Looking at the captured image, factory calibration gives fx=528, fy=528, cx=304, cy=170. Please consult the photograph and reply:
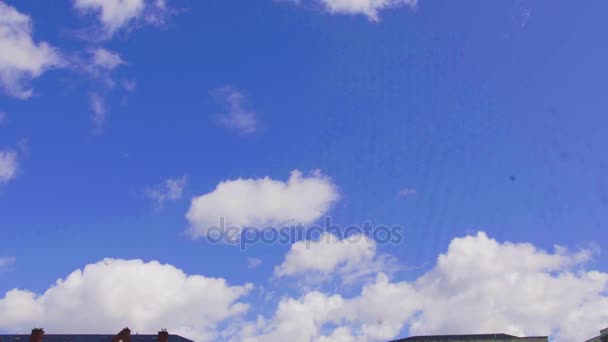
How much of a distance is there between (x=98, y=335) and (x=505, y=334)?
61.0 m

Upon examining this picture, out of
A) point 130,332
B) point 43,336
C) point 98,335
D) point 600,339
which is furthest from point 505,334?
point 43,336

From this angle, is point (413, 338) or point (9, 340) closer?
point (9, 340)

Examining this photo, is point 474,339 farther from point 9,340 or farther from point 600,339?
point 9,340

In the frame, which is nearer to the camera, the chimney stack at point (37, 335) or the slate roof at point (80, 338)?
the chimney stack at point (37, 335)

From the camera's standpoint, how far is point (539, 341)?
79.0 m

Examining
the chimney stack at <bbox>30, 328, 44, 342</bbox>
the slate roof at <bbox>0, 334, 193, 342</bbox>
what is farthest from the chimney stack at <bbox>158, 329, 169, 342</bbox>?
the chimney stack at <bbox>30, 328, 44, 342</bbox>

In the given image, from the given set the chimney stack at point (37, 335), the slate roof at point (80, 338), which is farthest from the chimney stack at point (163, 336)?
the chimney stack at point (37, 335)

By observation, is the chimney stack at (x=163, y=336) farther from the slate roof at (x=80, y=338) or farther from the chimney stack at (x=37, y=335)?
the chimney stack at (x=37, y=335)

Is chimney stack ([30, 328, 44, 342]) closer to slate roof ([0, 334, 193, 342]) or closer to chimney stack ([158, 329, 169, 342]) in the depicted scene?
slate roof ([0, 334, 193, 342])

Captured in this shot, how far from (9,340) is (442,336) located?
62.8 metres

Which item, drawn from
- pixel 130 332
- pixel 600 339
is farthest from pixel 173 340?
pixel 600 339

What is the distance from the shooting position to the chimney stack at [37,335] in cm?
7484

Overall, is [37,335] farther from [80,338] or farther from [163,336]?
[163,336]

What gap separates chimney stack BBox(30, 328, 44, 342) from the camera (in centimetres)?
7484
